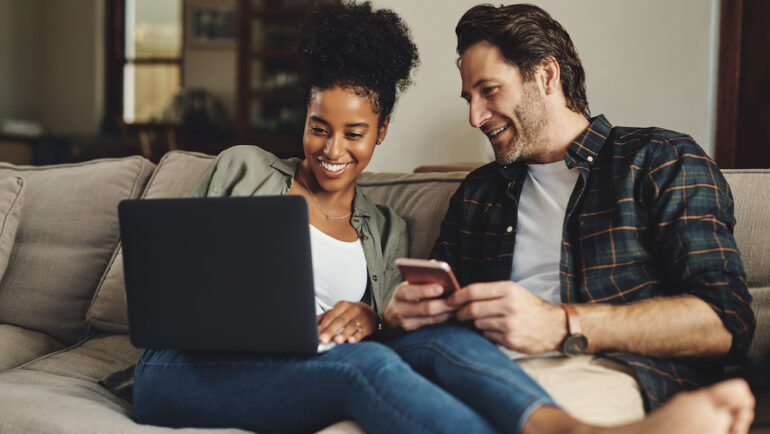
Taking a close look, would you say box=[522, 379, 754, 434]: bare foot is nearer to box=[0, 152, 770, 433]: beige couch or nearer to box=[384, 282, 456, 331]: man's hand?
box=[384, 282, 456, 331]: man's hand

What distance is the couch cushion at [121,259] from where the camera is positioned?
1.71m

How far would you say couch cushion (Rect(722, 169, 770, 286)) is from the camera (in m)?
1.47

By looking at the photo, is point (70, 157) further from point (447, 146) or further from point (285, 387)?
point (285, 387)

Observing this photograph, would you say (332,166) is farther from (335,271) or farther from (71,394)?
(71,394)

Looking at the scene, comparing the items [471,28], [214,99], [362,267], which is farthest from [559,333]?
[214,99]

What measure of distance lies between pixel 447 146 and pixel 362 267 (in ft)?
Answer: 3.88

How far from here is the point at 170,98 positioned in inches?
253

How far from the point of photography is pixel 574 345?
116 centimetres

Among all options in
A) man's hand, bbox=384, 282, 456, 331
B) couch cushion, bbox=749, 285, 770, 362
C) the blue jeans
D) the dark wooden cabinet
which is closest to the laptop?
the blue jeans

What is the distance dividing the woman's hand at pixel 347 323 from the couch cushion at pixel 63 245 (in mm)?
815

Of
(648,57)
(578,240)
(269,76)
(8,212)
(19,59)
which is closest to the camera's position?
(578,240)

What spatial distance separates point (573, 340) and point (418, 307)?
278 millimetres

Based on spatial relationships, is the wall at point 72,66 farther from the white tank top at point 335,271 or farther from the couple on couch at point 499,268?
the white tank top at point 335,271

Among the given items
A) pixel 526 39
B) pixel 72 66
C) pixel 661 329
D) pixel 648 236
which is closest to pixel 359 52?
pixel 526 39
